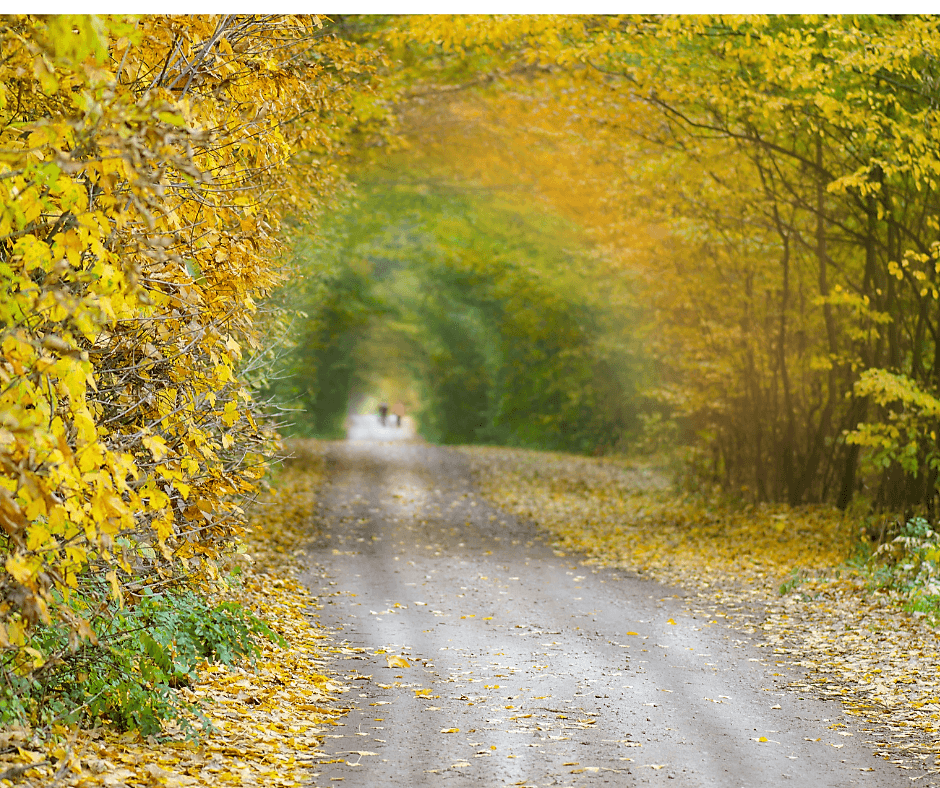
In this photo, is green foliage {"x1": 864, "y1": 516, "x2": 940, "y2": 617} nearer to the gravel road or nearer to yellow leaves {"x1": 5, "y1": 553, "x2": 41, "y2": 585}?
the gravel road

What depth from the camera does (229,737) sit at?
5.46 meters

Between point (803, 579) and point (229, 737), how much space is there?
727 cm

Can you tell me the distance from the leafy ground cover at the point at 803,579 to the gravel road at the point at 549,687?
0.36m

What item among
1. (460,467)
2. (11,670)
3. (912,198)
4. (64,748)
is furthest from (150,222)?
(460,467)

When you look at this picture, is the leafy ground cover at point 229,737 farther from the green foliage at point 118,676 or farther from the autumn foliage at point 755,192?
the autumn foliage at point 755,192

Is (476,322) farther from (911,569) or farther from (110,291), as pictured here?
(110,291)

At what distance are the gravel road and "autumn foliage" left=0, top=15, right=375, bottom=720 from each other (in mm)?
1773

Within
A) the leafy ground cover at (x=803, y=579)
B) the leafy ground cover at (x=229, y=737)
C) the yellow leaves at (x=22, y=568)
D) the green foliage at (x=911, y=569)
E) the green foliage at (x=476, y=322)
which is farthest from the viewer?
the green foliage at (x=476, y=322)

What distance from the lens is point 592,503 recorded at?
18016 mm

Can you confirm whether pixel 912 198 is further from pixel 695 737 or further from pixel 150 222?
pixel 150 222

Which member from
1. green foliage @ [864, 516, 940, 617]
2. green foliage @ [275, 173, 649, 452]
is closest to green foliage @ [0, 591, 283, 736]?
green foliage @ [864, 516, 940, 617]

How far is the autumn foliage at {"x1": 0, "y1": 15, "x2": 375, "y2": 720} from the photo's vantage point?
→ 3.72 m

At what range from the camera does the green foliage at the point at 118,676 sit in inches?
187

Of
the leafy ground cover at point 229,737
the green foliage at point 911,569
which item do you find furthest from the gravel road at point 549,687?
the green foliage at point 911,569
